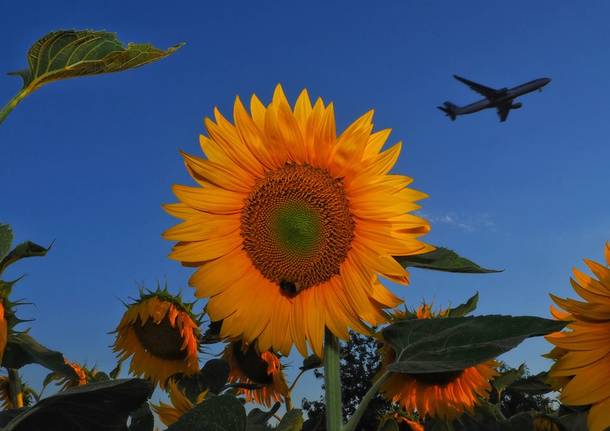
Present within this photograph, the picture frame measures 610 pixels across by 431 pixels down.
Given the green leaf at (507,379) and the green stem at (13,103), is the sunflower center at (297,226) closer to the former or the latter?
the green stem at (13,103)

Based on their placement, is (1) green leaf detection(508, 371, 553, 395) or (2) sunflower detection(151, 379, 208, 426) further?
(1) green leaf detection(508, 371, 553, 395)

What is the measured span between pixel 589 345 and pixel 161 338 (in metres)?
3.84

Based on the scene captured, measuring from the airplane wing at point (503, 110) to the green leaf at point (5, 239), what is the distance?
2356 inches

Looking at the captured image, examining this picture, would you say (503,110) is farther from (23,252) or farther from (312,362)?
(23,252)

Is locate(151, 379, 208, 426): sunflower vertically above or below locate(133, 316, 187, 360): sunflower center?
below

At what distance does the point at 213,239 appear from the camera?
9.91 ft

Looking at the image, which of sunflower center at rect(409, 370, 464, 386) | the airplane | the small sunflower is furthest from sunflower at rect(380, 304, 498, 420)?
the airplane

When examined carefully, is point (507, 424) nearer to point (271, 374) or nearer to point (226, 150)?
point (226, 150)

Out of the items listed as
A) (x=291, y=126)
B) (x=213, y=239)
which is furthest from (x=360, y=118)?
(x=213, y=239)

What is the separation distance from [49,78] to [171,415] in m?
2.01

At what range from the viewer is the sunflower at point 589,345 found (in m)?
2.68

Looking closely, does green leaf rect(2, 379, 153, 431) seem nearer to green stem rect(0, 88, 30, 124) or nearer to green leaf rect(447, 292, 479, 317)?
green stem rect(0, 88, 30, 124)

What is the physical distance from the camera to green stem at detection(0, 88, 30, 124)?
7.62ft

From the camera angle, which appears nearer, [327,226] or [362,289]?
[362,289]
